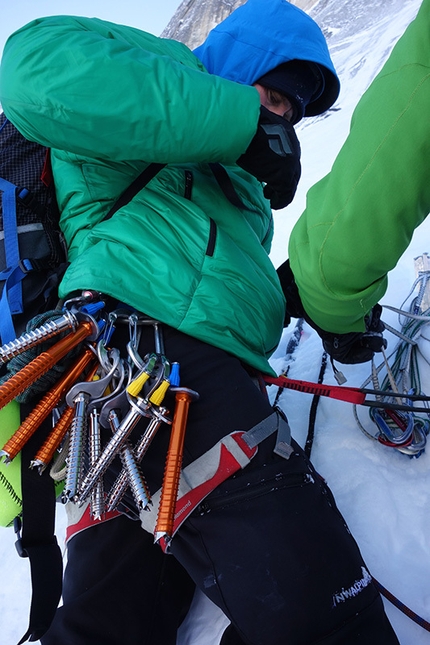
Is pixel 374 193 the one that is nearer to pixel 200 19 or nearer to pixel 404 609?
pixel 404 609

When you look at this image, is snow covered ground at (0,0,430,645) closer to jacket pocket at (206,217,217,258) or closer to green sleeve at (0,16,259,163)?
jacket pocket at (206,217,217,258)

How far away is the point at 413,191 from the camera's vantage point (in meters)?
0.70

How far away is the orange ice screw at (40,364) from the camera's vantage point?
0.84m

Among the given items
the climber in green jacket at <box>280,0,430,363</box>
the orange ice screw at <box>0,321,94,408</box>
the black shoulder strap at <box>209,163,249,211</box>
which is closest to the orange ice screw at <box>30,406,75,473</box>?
the orange ice screw at <box>0,321,94,408</box>

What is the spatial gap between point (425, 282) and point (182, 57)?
4.21 ft

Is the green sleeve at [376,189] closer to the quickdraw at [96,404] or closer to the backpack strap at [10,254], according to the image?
the quickdraw at [96,404]

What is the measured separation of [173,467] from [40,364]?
0.37 metres

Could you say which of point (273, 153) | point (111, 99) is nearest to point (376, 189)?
point (273, 153)

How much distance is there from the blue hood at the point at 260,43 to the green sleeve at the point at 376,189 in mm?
913

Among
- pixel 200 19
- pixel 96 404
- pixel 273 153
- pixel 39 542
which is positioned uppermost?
pixel 273 153

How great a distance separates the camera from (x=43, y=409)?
970 millimetres

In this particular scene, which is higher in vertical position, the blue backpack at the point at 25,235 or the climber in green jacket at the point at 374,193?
the climber in green jacket at the point at 374,193

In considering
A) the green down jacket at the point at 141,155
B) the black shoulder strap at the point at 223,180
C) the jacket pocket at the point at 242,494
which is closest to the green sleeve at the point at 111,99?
the green down jacket at the point at 141,155

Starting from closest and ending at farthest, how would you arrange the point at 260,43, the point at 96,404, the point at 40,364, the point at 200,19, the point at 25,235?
the point at 40,364 < the point at 96,404 < the point at 25,235 < the point at 260,43 < the point at 200,19
